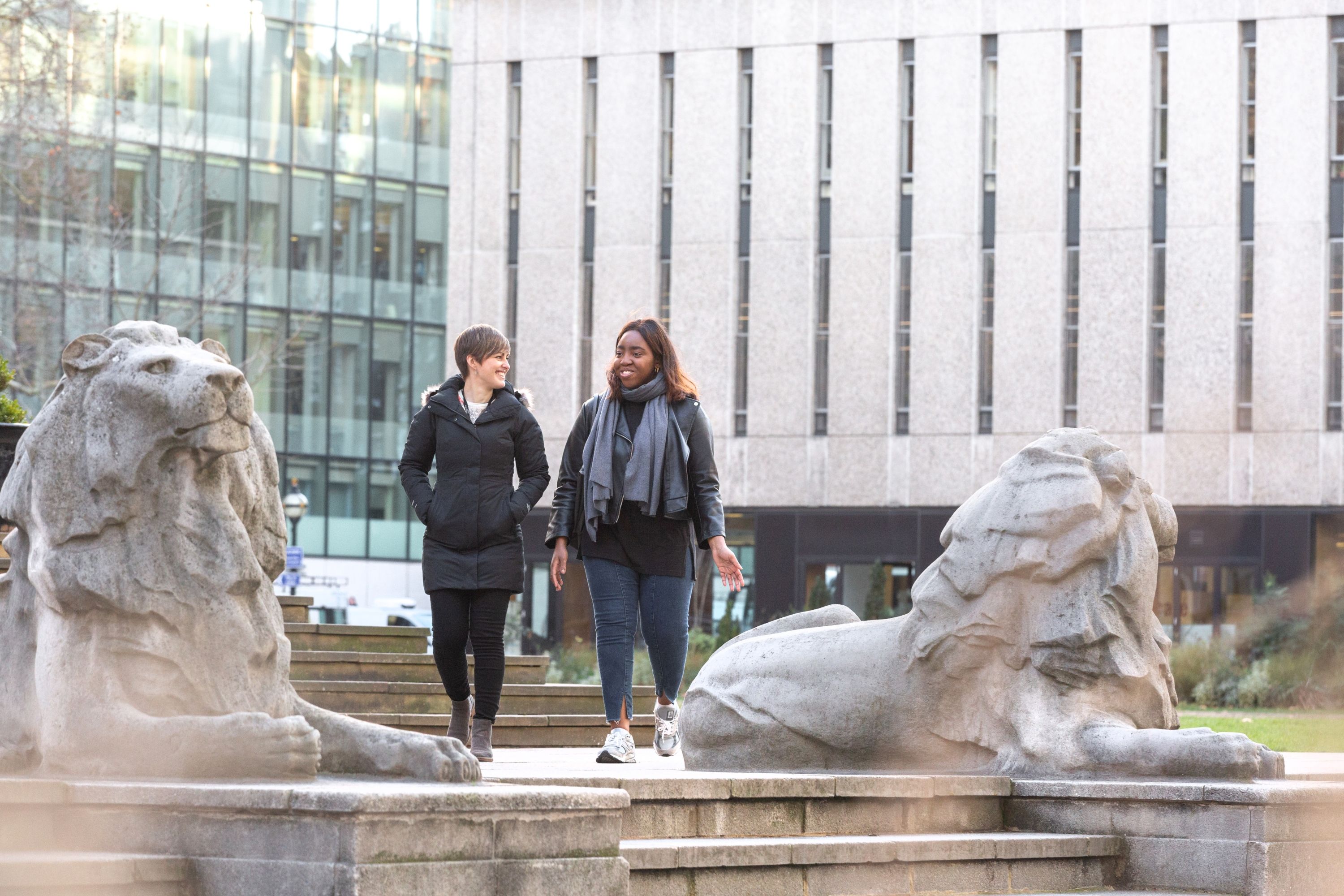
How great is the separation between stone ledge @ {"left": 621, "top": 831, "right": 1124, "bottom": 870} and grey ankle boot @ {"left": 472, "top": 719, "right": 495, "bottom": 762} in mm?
2368

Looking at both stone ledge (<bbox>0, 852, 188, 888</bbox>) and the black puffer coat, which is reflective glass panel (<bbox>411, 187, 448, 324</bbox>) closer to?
the black puffer coat

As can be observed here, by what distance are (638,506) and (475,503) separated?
0.72 meters

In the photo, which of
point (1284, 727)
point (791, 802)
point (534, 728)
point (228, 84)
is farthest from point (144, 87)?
point (791, 802)

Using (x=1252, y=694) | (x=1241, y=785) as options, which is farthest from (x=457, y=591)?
(x=1252, y=694)

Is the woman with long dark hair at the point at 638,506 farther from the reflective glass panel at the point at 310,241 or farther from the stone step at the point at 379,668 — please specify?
the reflective glass panel at the point at 310,241

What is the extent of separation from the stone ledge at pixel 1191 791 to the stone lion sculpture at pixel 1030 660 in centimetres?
11

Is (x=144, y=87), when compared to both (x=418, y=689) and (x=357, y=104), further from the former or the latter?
(x=418, y=689)

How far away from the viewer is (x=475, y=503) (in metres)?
8.44

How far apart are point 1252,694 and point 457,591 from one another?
16869 millimetres

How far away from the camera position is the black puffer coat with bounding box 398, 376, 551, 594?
839 centimetres

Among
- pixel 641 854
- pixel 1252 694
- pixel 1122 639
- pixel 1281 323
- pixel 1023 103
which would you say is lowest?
pixel 1252 694

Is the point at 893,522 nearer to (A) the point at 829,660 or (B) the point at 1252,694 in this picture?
(B) the point at 1252,694

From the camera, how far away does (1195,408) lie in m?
34.9

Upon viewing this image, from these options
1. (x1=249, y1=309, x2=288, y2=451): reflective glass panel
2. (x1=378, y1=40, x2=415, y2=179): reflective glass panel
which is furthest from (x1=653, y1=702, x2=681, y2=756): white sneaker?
(x1=378, y1=40, x2=415, y2=179): reflective glass panel
